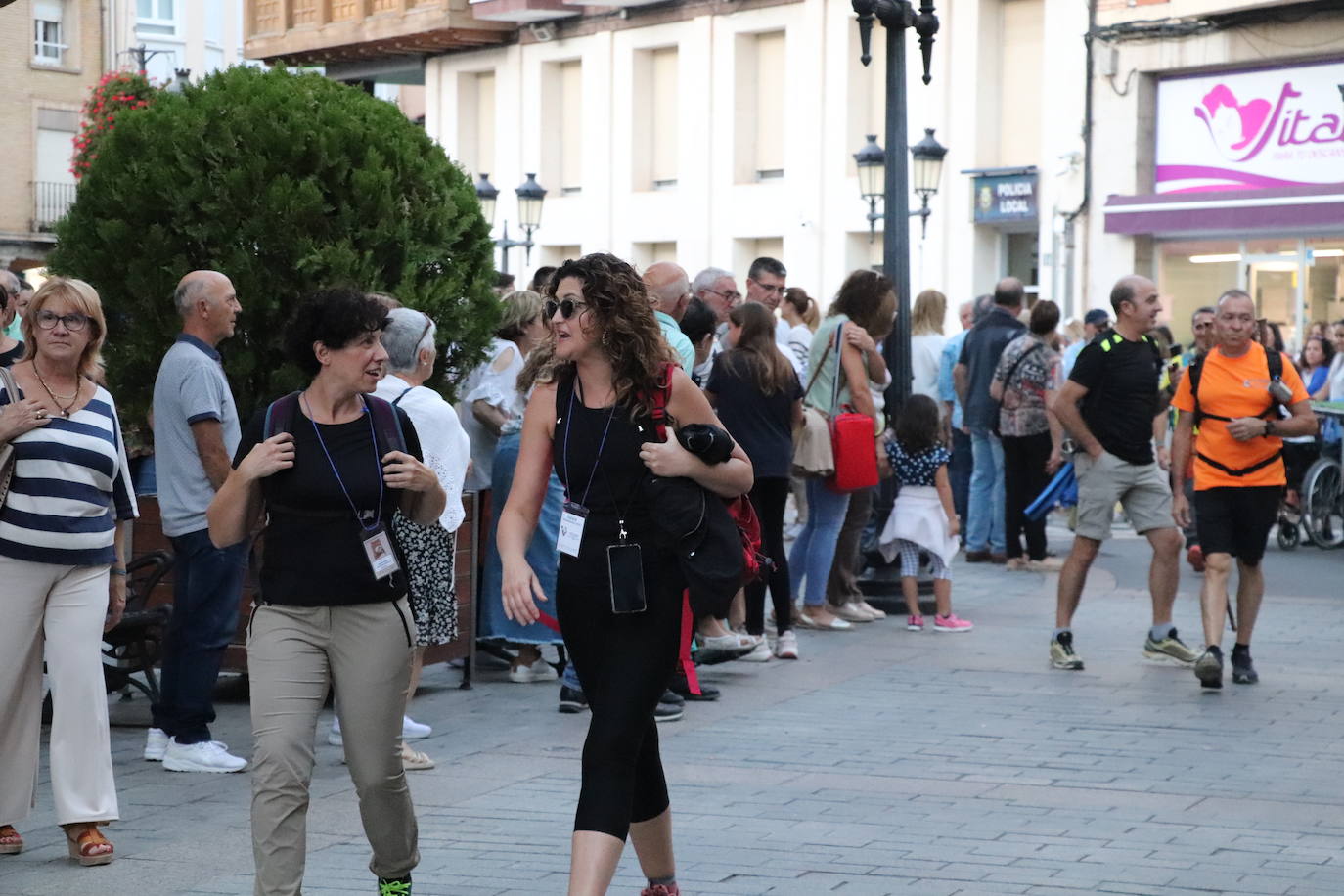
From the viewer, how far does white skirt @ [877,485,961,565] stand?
12086 millimetres

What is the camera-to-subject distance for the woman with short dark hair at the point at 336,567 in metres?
5.57

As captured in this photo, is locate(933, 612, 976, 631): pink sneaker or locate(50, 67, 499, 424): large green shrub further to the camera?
locate(933, 612, 976, 631): pink sneaker

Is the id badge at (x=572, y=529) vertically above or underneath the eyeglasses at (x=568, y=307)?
underneath

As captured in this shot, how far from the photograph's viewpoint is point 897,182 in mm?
13414

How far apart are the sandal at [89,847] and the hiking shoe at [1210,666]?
212 inches

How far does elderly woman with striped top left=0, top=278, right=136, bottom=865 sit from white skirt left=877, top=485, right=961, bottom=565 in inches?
244

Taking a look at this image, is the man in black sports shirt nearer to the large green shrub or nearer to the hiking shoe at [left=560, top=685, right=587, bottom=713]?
the hiking shoe at [left=560, top=685, right=587, bottom=713]

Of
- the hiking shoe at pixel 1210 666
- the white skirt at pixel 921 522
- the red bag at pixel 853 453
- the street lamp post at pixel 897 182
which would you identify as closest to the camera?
the hiking shoe at pixel 1210 666

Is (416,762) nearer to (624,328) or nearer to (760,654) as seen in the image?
(624,328)

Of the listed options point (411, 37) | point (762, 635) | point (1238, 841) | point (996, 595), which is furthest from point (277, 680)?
point (411, 37)

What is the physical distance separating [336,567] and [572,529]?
0.67 meters

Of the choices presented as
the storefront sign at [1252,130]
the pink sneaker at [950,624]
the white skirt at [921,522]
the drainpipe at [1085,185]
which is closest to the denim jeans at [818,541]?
the white skirt at [921,522]

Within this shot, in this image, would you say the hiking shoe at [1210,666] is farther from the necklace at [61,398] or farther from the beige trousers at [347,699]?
the necklace at [61,398]

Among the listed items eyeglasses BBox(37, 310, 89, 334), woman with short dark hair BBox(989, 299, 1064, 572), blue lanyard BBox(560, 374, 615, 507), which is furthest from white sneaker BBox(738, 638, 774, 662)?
blue lanyard BBox(560, 374, 615, 507)
